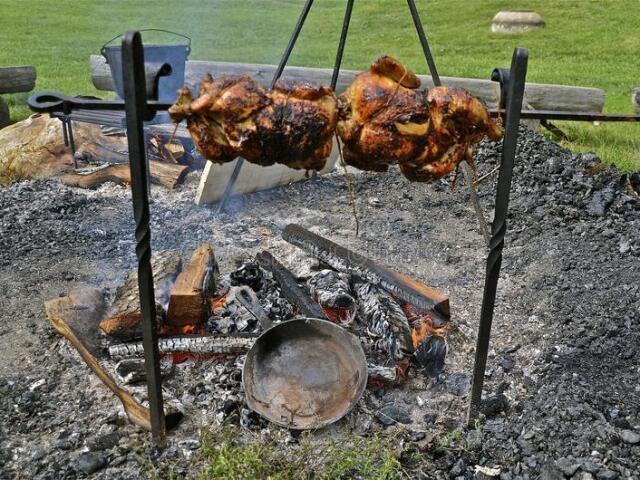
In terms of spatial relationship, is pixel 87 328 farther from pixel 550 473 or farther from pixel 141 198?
pixel 550 473

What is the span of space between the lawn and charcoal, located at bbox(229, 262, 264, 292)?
6023 millimetres

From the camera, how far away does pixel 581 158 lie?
6.03 metres

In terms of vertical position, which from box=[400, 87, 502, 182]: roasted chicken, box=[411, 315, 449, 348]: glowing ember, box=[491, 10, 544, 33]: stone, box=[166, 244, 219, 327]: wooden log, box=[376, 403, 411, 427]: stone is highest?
box=[400, 87, 502, 182]: roasted chicken

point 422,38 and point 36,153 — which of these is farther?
point 36,153

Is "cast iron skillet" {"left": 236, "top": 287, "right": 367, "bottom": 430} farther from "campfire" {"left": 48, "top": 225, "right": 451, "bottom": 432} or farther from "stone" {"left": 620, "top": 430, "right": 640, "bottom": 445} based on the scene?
"stone" {"left": 620, "top": 430, "right": 640, "bottom": 445}

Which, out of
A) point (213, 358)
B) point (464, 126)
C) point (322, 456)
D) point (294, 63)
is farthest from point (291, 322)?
point (294, 63)

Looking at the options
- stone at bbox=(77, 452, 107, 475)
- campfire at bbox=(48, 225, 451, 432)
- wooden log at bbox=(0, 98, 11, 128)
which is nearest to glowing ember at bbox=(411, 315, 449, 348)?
campfire at bbox=(48, 225, 451, 432)

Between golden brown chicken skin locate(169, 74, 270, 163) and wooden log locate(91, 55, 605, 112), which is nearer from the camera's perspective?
golden brown chicken skin locate(169, 74, 270, 163)

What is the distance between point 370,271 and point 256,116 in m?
1.87

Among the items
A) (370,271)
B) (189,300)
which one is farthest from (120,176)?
(370,271)

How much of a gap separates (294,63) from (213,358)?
10326 millimetres

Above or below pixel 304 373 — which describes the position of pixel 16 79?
above

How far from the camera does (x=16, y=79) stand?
8.93 meters

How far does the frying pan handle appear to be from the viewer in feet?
11.4
